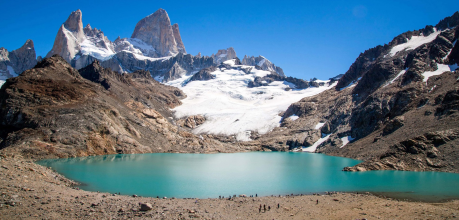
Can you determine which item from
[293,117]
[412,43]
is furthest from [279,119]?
[412,43]

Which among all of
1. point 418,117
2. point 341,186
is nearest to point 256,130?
point 418,117

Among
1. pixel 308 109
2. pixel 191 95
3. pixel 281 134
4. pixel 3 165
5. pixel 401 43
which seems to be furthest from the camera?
pixel 191 95

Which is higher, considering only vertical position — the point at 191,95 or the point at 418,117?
the point at 191,95

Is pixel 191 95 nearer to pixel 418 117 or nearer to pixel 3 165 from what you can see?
pixel 418 117

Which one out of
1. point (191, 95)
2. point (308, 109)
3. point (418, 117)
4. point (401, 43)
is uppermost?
point (401, 43)

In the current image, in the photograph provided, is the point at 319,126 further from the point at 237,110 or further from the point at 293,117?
the point at 237,110

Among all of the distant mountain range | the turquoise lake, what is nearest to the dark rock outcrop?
the distant mountain range

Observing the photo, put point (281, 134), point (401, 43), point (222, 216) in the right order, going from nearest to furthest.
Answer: point (222, 216), point (281, 134), point (401, 43)
